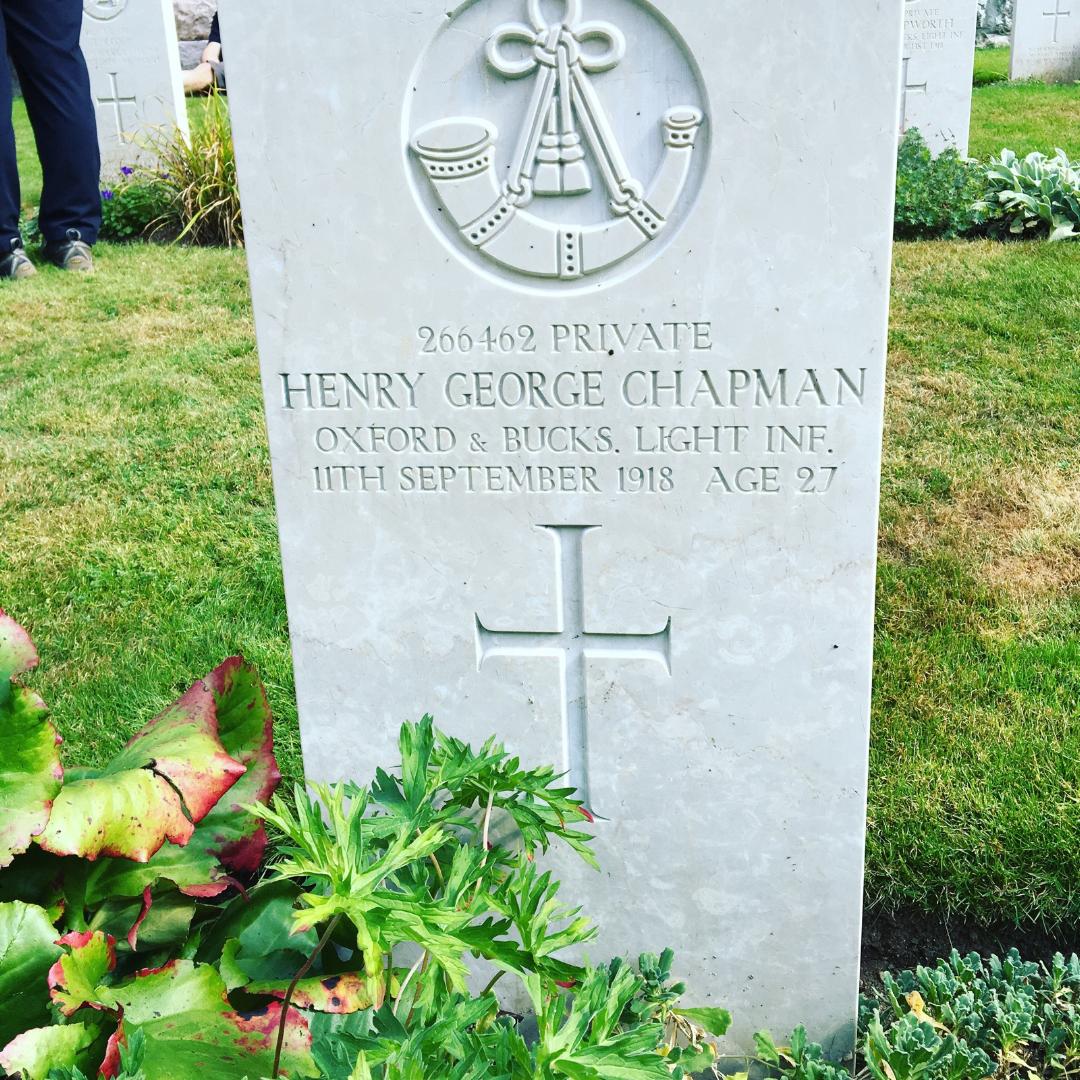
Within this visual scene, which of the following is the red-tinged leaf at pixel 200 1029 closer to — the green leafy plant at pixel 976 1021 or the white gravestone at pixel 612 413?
the white gravestone at pixel 612 413

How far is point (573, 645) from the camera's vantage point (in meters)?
2.14

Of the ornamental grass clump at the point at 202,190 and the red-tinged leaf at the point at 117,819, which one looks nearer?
the red-tinged leaf at the point at 117,819

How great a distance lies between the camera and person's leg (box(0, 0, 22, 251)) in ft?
20.4

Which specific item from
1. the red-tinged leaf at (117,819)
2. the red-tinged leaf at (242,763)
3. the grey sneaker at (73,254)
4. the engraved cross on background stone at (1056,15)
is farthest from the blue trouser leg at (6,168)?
the engraved cross on background stone at (1056,15)

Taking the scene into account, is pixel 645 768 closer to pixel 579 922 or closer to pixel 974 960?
pixel 579 922

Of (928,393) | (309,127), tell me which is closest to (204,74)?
(928,393)

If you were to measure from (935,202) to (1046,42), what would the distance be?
10864mm

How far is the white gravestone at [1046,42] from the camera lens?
51.8 feet

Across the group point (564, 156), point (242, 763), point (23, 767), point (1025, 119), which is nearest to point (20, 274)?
point (242, 763)

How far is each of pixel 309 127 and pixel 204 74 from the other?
14693 mm

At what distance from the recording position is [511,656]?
2148mm

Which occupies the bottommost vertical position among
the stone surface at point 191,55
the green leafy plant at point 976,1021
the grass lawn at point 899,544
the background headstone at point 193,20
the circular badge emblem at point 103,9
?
the green leafy plant at point 976,1021

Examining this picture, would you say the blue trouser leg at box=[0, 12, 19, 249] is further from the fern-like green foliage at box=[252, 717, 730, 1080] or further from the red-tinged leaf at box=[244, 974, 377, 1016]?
the red-tinged leaf at box=[244, 974, 377, 1016]

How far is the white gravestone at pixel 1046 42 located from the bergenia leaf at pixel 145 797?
54.7 feet
